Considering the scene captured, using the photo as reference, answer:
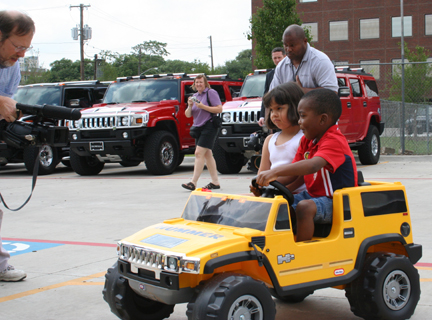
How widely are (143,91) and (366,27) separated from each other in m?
40.5

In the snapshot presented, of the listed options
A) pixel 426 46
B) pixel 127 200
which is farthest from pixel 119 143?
pixel 426 46

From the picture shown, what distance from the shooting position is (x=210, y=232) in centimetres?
300

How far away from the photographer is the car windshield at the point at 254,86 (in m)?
12.3

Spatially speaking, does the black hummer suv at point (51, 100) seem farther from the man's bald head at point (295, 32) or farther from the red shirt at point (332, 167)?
the red shirt at point (332, 167)

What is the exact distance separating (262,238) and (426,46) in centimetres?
4874

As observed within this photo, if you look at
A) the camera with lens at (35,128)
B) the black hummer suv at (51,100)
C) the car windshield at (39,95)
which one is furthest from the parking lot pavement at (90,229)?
the car windshield at (39,95)

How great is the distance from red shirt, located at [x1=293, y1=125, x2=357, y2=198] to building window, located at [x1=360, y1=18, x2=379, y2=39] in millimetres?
48262

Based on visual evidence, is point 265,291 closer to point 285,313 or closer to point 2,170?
point 285,313

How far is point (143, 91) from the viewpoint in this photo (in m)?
12.6

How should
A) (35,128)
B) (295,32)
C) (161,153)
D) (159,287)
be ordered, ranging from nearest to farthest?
(159,287) → (35,128) → (295,32) → (161,153)

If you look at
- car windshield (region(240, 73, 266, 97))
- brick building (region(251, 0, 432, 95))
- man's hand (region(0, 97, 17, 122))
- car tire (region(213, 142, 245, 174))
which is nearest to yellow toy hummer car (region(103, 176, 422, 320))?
man's hand (region(0, 97, 17, 122))

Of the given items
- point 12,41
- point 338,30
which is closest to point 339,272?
point 12,41

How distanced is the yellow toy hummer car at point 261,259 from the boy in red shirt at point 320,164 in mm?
92

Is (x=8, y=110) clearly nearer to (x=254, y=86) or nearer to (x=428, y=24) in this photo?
(x=254, y=86)
